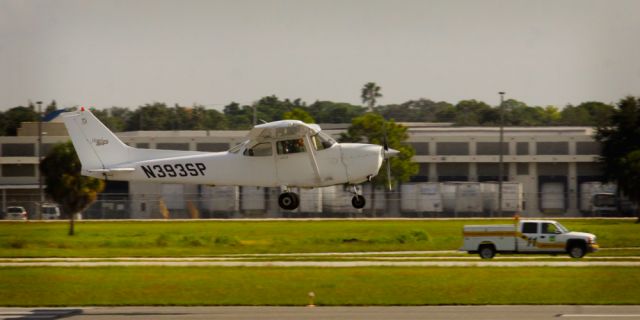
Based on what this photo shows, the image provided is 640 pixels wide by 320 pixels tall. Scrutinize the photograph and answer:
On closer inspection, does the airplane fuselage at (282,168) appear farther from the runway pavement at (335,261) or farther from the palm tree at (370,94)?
the palm tree at (370,94)

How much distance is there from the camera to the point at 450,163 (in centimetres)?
6575

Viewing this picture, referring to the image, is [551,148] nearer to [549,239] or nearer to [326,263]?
[549,239]

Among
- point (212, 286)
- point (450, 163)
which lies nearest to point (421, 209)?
point (450, 163)

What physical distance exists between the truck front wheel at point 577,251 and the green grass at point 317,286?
4.26 m

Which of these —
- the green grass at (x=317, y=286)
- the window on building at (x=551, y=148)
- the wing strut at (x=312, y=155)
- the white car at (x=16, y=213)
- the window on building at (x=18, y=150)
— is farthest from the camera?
the window on building at (x=551, y=148)

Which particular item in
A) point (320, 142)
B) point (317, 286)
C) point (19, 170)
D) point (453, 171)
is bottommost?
point (317, 286)

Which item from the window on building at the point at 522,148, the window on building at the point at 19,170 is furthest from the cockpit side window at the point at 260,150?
the window on building at the point at 522,148

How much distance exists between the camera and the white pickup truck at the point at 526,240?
3650 centimetres

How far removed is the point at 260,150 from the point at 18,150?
32877 mm

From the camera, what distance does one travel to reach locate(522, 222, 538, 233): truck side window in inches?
1444

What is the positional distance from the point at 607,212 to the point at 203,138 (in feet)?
99.8

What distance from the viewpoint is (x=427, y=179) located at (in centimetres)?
6600
